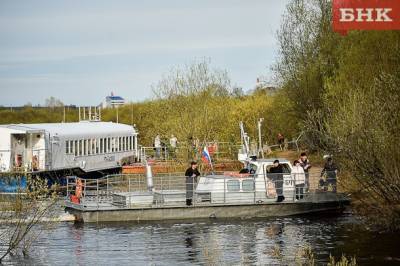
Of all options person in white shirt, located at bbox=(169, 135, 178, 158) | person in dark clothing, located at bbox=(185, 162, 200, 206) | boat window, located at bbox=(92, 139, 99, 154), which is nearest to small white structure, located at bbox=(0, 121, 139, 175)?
boat window, located at bbox=(92, 139, 99, 154)

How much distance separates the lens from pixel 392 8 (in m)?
18.9

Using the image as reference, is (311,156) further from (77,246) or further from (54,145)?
(77,246)

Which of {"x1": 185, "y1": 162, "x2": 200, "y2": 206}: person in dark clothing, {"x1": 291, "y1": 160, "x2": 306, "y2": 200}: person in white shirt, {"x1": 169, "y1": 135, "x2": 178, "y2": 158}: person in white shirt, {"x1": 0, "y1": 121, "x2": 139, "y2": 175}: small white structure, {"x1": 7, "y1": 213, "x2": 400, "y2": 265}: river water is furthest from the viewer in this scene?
{"x1": 169, "y1": 135, "x2": 178, "y2": 158}: person in white shirt

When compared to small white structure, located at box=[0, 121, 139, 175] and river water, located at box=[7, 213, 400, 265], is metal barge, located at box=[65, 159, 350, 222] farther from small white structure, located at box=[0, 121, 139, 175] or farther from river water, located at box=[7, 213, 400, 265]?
small white structure, located at box=[0, 121, 139, 175]

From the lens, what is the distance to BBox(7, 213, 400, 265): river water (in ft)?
89.0

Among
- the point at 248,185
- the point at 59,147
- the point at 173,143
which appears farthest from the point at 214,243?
the point at 173,143

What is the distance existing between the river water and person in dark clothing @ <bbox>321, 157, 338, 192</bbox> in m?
1.54

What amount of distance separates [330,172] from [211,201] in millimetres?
4873

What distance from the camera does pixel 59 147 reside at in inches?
2110

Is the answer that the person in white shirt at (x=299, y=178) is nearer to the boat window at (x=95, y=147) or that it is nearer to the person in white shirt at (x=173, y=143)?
the person in white shirt at (x=173, y=143)

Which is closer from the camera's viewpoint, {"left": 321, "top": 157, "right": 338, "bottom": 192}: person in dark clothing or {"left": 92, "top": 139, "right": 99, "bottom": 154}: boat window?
{"left": 321, "top": 157, "right": 338, "bottom": 192}: person in dark clothing

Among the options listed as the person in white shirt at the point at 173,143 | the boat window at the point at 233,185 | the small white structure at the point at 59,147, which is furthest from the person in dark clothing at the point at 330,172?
the person in white shirt at the point at 173,143

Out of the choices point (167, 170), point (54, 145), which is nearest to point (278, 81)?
point (167, 170)

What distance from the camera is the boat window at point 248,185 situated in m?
35.7
